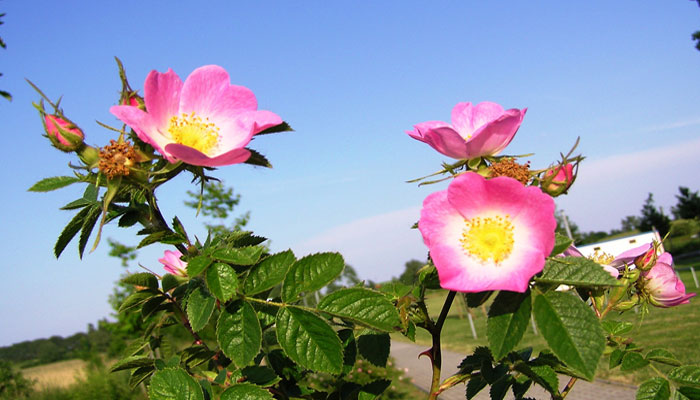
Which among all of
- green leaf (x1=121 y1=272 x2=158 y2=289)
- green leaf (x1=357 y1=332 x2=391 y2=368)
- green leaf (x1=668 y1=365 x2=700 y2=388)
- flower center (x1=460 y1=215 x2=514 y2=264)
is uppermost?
green leaf (x1=121 y1=272 x2=158 y2=289)

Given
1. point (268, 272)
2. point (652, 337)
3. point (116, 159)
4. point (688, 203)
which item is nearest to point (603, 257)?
point (268, 272)

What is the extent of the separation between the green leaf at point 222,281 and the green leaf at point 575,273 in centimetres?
56

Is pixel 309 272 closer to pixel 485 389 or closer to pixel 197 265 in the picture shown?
pixel 197 265

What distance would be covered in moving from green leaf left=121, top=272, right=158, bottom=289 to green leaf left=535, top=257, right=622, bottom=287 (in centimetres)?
93

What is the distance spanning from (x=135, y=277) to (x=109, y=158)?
46 centimetres

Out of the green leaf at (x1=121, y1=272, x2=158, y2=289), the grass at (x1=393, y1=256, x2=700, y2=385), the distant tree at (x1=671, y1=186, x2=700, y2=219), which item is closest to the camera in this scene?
the green leaf at (x1=121, y1=272, x2=158, y2=289)

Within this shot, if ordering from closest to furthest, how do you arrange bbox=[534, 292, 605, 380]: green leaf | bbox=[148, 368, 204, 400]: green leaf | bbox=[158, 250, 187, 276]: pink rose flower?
bbox=[534, 292, 605, 380]: green leaf → bbox=[148, 368, 204, 400]: green leaf → bbox=[158, 250, 187, 276]: pink rose flower

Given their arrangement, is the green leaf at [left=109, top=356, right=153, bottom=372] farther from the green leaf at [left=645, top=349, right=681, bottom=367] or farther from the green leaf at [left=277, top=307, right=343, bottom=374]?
the green leaf at [left=645, top=349, right=681, bottom=367]

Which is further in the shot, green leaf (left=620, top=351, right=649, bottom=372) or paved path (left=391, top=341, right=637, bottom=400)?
paved path (left=391, top=341, right=637, bottom=400)

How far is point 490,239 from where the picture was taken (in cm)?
90

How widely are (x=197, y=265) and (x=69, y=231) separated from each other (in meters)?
0.37

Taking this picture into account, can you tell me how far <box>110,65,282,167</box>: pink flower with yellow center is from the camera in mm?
918

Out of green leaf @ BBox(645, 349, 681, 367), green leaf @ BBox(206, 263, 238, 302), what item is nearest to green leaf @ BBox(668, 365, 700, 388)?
green leaf @ BBox(645, 349, 681, 367)

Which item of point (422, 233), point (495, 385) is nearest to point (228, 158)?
point (422, 233)
